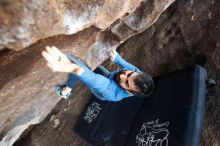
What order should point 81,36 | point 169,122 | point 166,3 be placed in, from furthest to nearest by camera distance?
point 166,3, point 169,122, point 81,36

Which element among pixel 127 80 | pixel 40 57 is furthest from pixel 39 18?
pixel 127 80

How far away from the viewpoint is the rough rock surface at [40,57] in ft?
6.28

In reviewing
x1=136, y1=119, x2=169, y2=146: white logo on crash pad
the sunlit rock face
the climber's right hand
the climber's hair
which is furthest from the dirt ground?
the climber's right hand

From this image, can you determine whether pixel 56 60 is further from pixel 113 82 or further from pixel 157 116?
pixel 157 116

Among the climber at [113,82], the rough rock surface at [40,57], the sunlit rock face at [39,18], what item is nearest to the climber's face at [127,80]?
the climber at [113,82]

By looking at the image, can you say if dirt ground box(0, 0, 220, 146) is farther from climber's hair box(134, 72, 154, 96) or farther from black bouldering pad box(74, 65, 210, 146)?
climber's hair box(134, 72, 154, 96)

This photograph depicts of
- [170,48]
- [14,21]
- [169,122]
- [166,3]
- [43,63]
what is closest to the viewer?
[14,21]

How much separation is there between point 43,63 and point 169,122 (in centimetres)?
123

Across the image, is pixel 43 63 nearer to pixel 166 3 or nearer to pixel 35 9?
pixel 35 9

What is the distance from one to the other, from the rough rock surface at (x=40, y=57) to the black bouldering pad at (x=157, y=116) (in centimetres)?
55

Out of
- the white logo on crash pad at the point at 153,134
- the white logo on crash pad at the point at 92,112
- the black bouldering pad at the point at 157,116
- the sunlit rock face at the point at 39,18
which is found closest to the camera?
the sunlit rock face at the point at 39,18

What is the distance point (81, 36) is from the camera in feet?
8.34

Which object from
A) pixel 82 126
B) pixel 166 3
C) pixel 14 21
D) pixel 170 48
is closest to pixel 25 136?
pixel 82 126

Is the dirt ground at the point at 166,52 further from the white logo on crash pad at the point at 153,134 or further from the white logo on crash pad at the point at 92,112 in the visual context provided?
the white logo on crash pad at the point at 153,134
